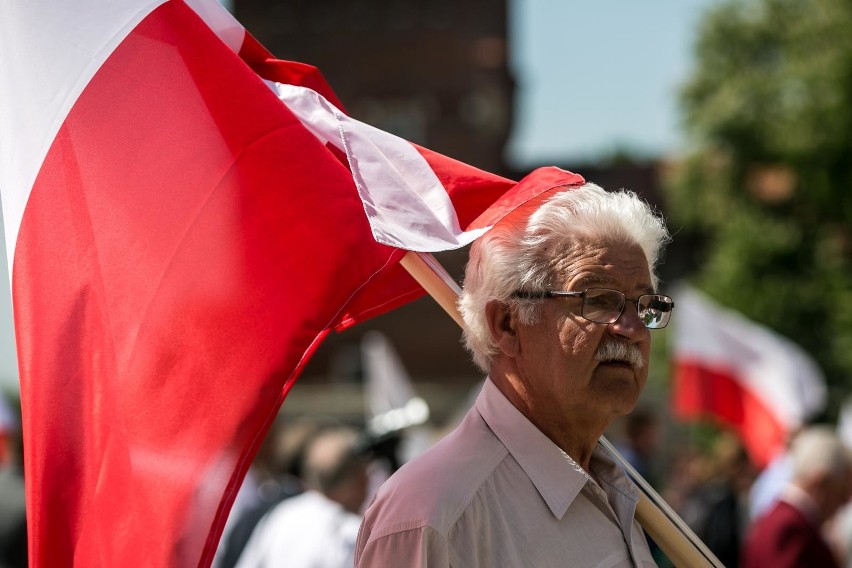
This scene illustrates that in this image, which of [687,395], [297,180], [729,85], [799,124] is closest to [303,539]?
[297,180]

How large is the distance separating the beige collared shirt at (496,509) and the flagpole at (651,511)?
2.8 inches

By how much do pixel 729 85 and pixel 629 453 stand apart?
19.7 meters

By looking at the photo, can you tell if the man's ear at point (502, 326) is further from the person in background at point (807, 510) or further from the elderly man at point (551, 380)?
the person in background at point (807, 510)

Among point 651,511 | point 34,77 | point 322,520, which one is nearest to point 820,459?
point 322,520

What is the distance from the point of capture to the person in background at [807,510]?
5.90 m

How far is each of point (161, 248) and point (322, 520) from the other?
2.69m

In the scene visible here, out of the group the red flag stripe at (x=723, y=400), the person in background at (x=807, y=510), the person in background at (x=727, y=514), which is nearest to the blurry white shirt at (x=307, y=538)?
the person in background at (x=807, y=510)

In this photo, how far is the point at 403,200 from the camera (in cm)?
295

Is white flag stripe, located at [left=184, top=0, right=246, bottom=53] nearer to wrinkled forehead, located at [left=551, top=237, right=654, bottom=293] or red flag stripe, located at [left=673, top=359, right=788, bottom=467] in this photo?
wrinkled forehead, located at [left=551, top=237, right=654, bottom=293]

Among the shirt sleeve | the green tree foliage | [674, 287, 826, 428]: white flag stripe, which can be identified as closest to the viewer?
the shirt sleeve

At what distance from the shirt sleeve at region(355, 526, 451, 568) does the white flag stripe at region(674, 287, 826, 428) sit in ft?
30.9

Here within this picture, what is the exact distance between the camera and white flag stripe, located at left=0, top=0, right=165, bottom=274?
9.40ft

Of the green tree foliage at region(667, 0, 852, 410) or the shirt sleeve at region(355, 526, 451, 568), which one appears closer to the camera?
the shirt sleeve at region(355, 526, 451, 568)

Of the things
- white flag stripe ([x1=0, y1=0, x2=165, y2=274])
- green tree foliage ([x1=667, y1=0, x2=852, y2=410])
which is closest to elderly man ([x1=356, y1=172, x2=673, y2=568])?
white flag stripe ([x1=0, y1=0, x2=165, y2=274])
